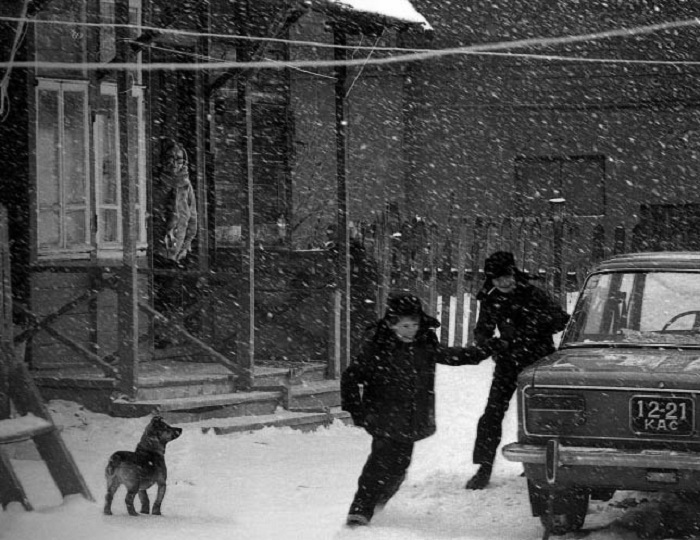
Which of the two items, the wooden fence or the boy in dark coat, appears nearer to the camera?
the boy in dark coat

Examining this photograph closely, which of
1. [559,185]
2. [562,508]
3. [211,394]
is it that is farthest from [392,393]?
[559,185]

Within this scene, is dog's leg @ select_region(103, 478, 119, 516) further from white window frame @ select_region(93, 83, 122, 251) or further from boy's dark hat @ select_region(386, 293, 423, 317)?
white window frame @ select_region(93, 83, 122, 251)

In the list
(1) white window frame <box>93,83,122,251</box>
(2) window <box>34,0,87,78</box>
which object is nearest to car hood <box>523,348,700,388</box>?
(1) white window frame <box>93,83,122,251</box>

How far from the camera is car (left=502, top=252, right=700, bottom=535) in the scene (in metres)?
7.21

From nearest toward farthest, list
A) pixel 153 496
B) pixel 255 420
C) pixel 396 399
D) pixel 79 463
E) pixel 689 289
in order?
1. pixel 396 399
2. pixel 689 289
3. pixel 153 496
4. pixel 79 463
5. pixel 255 420

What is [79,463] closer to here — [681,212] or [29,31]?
[29,31]

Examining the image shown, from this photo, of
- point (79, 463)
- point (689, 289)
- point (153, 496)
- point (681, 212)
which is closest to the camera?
point (689, 289)

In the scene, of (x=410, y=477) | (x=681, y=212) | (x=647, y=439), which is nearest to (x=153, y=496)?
(x=410, y=477)

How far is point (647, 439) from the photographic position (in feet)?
24.1

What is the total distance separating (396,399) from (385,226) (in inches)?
266

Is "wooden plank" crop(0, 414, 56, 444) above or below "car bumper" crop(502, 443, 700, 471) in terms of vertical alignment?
below

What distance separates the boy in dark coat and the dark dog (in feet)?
3.83

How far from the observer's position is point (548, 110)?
24016mm

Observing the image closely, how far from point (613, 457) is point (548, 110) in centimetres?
1742
